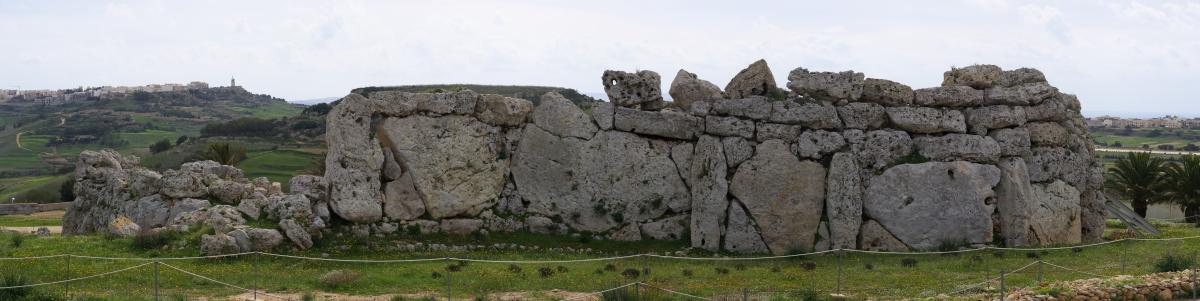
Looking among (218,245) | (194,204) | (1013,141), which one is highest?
(1013,141)

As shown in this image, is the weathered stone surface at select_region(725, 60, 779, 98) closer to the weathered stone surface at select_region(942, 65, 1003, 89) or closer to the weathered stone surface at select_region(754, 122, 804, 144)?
the weathered stone surface at select_region(754, 122, 804, 144)

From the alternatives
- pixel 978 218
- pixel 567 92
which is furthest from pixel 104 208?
pixel 567 92

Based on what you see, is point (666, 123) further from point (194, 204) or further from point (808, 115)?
point (194, 204)

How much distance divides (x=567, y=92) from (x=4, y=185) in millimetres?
46080

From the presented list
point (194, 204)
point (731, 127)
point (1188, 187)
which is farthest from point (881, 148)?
point (194, 204)

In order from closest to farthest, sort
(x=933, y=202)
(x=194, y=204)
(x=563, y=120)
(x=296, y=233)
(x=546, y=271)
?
1. (x=546, y=271)
2. (x=296, y=233)
3. (x=194, y=204)
4. (x=933, y=202)
5. (x=563, y=120)

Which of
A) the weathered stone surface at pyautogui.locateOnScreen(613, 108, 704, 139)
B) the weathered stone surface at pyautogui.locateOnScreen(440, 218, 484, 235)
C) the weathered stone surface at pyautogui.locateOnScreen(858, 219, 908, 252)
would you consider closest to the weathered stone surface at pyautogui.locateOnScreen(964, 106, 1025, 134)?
the weathered stone surface at pyautogui.locateOnScreen(858, 219, 908, 252)

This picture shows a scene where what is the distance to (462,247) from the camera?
82.5ft

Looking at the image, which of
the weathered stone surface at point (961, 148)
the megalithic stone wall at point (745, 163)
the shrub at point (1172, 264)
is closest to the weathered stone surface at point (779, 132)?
the megalithic stone wall at point (745, 163)

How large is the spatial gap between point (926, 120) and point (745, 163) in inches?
192

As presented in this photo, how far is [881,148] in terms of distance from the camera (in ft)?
84.8

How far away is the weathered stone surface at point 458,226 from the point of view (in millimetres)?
26281

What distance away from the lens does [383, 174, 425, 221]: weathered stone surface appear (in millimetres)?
26016

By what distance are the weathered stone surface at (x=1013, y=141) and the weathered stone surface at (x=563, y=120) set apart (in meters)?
10.8
